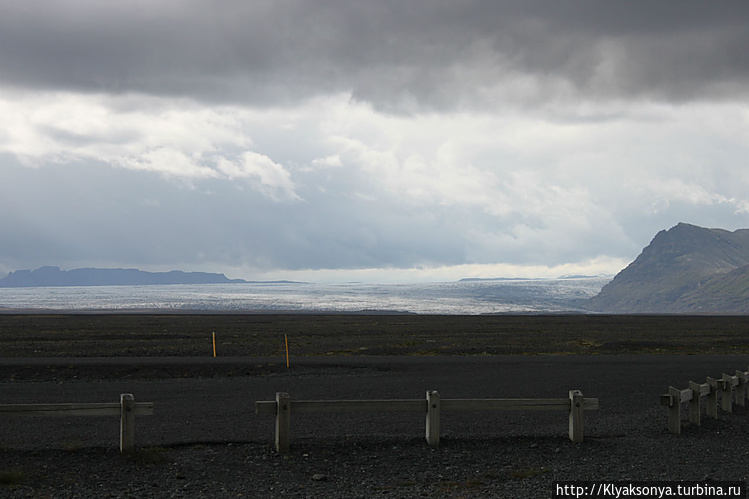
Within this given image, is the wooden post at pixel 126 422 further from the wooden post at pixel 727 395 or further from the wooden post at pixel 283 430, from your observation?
the wooden post at pixel 727 395

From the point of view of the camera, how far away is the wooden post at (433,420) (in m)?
10.7

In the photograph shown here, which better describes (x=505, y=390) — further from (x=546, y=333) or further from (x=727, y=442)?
(x=546, y=333)

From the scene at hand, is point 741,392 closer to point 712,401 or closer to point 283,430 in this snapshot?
point 712,401

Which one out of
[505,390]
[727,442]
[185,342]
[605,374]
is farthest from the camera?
[185,342]

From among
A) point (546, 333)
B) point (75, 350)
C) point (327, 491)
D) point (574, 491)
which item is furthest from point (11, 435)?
point (546, 333)

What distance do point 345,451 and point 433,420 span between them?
1515mm

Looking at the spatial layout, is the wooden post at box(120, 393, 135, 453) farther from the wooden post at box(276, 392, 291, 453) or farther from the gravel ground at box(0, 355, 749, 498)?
the wooden post at box(276, 392, 291, 453)

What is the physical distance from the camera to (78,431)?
12.3 metres

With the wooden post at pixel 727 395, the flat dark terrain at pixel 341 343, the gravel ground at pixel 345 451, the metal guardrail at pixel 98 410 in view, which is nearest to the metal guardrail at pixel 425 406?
the gravel ground at pixel 345 451

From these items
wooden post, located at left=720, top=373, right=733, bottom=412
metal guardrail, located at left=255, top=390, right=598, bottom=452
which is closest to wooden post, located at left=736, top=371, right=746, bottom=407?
A: wooden post, located at left=720, top=373, right=733, bottom=412

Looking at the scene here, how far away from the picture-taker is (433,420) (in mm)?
10914

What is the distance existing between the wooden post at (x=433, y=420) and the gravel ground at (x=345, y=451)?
0.69ft

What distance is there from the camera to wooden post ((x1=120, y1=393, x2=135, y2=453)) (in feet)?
33.1

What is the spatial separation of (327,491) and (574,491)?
3202 mm
